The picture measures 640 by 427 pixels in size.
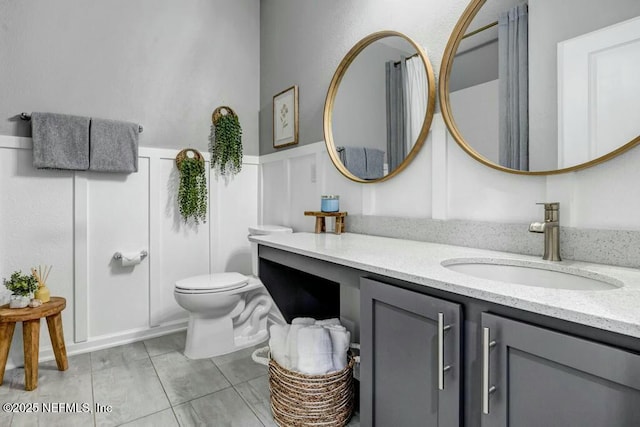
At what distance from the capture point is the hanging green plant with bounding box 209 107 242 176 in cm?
274

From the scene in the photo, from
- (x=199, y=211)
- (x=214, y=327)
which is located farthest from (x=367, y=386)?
(x=199, y=211)

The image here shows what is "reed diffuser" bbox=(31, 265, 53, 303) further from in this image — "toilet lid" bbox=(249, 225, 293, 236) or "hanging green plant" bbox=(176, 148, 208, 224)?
"toilet lid" bbox=(249, 225, 293, 236)

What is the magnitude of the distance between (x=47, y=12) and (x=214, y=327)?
2203mm

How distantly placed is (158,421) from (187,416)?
0.12 meters

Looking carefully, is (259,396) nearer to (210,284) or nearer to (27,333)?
(210,284)

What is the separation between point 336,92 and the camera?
2201mm

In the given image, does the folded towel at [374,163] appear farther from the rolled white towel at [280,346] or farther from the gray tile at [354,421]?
the gray tile at [354,421]

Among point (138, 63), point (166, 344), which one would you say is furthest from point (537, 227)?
point (138, 63)

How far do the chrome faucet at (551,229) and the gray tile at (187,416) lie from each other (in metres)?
1.53

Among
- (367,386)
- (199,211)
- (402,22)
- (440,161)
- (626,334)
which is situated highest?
(402,22)

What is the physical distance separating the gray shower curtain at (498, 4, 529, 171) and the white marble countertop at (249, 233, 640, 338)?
391mm

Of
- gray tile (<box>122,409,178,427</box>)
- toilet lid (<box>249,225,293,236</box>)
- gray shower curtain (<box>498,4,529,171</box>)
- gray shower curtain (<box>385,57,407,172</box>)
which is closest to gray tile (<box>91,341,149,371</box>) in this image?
gray tile (<box>122,409,178,427</box>)

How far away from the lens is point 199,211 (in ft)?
8.70

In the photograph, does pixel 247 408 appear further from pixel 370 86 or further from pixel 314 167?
pixel 370 86
